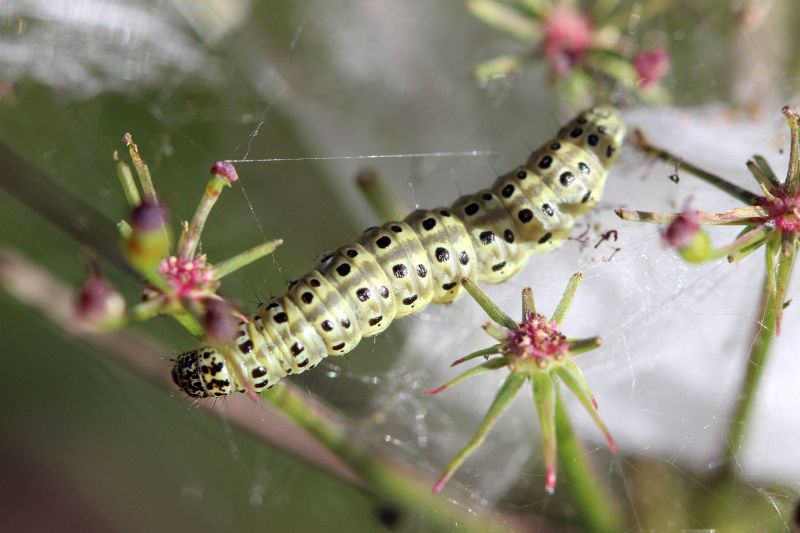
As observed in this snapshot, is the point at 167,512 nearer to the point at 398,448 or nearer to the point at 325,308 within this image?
the point at 398,448

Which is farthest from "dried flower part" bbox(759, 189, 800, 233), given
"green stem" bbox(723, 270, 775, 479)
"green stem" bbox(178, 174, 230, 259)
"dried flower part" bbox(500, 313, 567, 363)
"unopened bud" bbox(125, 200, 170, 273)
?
"unopened bud" bbox(125, 200, 170, 273)

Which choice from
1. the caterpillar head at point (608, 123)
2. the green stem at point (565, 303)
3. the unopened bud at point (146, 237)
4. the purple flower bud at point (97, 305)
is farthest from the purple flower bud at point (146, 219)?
the caterpillar head at point (608, 123)

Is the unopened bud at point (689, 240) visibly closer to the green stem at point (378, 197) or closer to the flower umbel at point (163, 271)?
the flower umbel at point (163, 271)

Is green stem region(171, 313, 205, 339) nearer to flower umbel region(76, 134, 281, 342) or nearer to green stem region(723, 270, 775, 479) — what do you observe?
flower umbel region(76, 134, 281, 342)

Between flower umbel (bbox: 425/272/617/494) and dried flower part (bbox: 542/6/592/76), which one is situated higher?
dried flower part (bbox: 542/6/592/76)

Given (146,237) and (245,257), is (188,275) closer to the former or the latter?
(245,257)

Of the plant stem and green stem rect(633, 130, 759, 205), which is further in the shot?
the plant stem

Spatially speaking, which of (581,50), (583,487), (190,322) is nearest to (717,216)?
(583,487)
